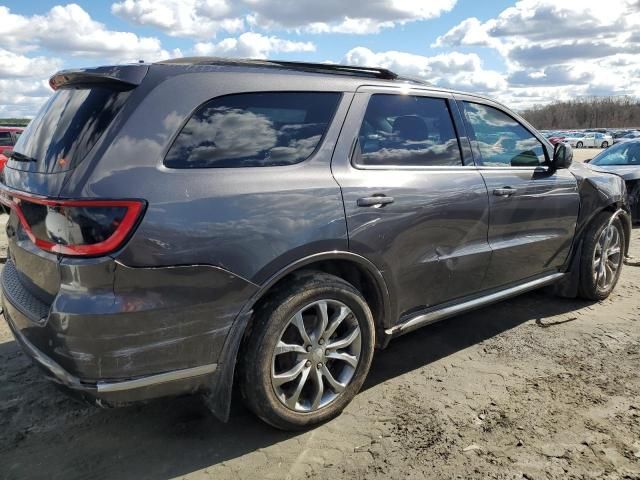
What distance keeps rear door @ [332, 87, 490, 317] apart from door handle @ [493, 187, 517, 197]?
5.1 inches

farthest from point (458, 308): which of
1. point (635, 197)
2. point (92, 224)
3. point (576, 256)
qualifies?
point (635, 197)

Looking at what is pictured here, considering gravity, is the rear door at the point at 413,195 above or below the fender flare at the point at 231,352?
above

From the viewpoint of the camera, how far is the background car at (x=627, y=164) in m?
8.59

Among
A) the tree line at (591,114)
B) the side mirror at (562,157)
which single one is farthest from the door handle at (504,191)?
the tree line at (591,114)

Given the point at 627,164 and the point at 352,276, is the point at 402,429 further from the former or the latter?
the point at 627,164

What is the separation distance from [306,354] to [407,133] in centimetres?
149

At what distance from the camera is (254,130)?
2625 mm

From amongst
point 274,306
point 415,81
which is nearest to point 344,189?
point 274,306

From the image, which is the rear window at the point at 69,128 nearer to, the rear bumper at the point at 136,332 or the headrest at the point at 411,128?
the rear bumper at the point at 136,332

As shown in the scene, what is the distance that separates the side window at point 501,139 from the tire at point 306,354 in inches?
62.4

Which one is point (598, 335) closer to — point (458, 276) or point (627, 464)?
point (458, 276)

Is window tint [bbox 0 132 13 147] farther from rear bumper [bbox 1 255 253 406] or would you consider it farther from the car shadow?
rear bumper [bbox 1 255 253 406]

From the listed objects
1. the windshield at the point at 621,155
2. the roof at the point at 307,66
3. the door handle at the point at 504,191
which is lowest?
the windshield at the point at 621,155

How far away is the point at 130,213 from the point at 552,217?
3.32m
